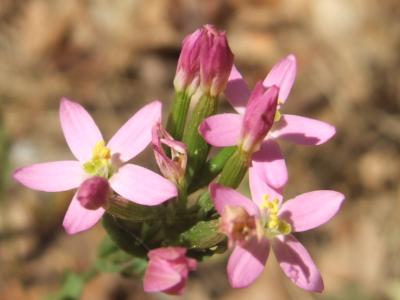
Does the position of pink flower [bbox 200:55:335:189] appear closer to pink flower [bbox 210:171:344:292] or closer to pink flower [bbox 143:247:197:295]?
pink flower [bbox 210:171:344:292]

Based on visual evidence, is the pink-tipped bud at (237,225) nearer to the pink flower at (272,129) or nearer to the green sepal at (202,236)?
the green sepal at (202,236)

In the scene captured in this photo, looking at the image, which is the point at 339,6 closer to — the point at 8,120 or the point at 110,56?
the point at 110,56

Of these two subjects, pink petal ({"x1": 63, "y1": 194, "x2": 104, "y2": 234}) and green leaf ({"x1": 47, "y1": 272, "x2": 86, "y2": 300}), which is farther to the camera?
green leaf ({"x1": 47, "y1": 272, "x2": 86, "y2": 300})

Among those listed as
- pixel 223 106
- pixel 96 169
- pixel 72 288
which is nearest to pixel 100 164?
pixel 96 169

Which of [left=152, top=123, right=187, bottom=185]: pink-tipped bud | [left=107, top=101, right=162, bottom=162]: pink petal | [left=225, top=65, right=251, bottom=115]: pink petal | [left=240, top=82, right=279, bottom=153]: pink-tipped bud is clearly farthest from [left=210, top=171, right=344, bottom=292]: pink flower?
[left=107, top=101, right=162, bottom=162]: pink petal

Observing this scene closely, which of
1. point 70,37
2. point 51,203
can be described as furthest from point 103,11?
point 51,203

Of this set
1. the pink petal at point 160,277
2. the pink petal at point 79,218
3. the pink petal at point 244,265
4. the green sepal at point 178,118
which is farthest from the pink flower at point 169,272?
the green sepal at point 178,118
